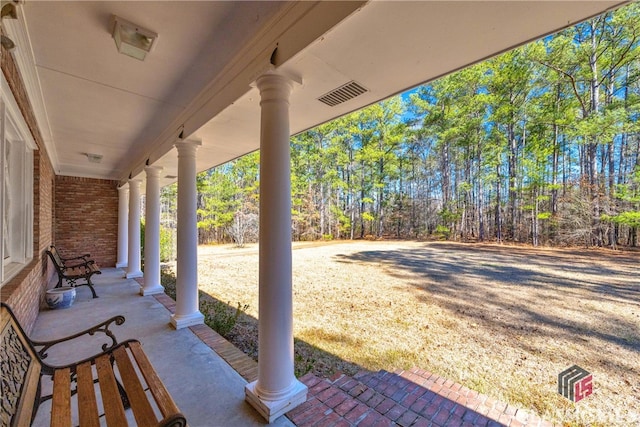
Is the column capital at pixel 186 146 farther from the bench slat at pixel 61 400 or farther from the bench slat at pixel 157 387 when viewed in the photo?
the bench slat at pixel 61 400

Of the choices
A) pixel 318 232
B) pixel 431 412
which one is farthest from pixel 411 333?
pixel 318 232

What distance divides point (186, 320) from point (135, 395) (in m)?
2.18

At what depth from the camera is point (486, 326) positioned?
14.5ft

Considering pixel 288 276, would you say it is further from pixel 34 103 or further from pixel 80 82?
pixel 34 103

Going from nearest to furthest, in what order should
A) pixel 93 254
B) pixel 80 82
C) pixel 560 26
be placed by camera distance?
1. pixel 560 26
2. pixel 80 82
3. pixel 93 254

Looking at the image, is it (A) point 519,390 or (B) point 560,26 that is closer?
(B) point 560,26

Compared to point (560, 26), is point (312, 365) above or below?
below

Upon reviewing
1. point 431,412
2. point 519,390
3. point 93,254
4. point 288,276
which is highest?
point 288,276

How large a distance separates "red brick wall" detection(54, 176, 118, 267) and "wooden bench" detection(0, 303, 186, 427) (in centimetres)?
683

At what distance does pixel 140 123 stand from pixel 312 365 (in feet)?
12.0

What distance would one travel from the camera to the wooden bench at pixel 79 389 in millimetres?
1214

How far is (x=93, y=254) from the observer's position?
23.7 ft

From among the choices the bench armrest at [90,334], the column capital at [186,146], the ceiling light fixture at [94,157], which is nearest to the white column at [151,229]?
the ceiling light fixture at [94,157]

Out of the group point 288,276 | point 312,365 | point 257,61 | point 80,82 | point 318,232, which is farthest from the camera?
point 318,232
